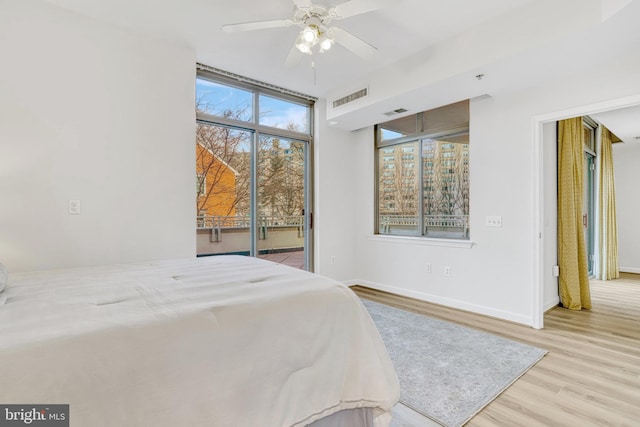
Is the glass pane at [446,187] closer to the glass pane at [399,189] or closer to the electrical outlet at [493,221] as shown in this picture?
the glass pane at [399,189]

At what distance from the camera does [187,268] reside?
74.7 inches

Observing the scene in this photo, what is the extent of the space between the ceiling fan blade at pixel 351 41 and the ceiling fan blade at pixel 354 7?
10cm

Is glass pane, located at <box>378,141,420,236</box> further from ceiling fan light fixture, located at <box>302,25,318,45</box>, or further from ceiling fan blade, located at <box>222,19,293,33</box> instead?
ceiling fan blade, located at <box>222,19,293,33</box>

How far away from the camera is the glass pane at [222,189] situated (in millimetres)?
3428

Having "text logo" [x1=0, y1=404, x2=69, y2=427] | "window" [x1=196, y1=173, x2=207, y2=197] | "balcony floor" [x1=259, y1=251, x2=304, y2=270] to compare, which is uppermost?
"window" [x1=196, y1=173, x2=207, y2=197]

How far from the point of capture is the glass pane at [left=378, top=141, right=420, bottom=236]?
4.17m

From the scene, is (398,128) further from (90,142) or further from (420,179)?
(90,142)

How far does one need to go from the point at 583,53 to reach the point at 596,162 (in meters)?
3.90

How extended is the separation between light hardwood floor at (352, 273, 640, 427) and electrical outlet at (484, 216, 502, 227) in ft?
3.21

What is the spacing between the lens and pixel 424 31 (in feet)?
8.75

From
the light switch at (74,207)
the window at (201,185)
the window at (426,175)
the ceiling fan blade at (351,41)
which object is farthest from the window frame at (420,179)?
the light switch at (74,207)

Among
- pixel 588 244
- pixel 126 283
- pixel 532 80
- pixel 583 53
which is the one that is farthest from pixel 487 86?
pixel 588 244

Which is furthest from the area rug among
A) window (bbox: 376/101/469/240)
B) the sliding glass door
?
the sliding glass door

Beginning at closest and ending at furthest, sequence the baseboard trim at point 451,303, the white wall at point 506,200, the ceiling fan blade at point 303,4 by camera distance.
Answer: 1. the ceiling fan blade at point 303,4
2. the white wall at point 506,200
3. the baseboard trim at point 451,303
